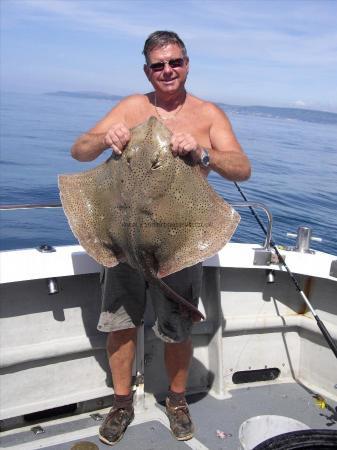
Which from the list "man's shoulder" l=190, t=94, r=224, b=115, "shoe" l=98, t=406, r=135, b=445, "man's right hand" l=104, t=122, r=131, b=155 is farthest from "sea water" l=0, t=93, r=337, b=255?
"man's right hand" l=104, t=122, r=131, b=155

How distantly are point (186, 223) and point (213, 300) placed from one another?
5.06 ft

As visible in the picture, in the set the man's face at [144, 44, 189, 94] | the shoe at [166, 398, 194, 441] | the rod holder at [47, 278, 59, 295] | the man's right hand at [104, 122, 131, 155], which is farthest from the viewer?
the shoe at [166, 398, 194, 441]

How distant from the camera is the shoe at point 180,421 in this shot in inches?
140

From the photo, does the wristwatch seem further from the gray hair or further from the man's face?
the gray hair

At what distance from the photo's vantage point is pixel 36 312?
3.60 m

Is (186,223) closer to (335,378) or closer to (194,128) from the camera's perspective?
(194,128)

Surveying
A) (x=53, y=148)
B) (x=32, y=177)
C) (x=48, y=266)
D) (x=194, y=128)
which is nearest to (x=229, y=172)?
(x=194, y=128)

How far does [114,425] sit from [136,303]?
3.05 feet

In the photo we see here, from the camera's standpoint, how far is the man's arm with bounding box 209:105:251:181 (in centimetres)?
301

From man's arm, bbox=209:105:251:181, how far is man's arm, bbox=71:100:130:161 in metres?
0.58

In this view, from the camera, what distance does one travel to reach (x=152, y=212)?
8.98 ft

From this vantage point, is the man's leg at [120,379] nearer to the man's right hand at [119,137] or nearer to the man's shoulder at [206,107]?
the man's right hand at [119,137]

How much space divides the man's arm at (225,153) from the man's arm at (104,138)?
0.58 meters

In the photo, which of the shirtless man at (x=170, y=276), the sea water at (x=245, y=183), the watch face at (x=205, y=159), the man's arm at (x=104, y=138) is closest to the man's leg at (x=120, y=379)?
the shirtless man at (x=170, y=276)
